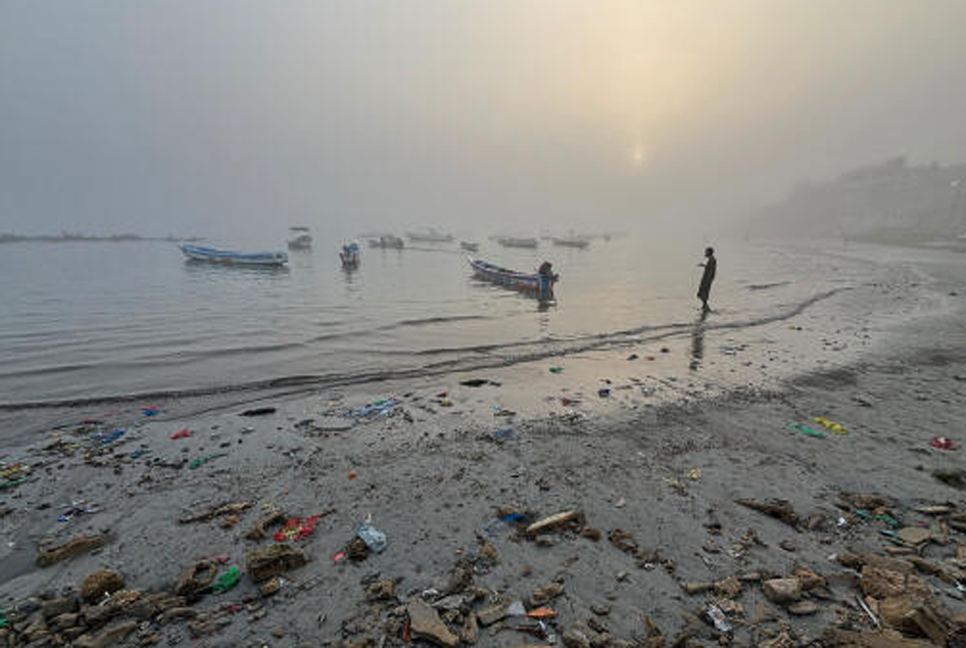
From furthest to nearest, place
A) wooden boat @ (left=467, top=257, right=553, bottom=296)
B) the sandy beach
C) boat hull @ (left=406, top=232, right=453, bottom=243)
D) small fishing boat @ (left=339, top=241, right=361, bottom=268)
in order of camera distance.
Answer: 1. boat hull @ (left=406, top=232, right=453, bottom=243)
2. small fishing boat @ (left=339, top=241, right=361, bottom=268)
3. wooden boat @ (left=467, top=257, right=553, bottom=296)
4. the sandy beach

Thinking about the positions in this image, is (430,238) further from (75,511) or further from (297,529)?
(297,529)

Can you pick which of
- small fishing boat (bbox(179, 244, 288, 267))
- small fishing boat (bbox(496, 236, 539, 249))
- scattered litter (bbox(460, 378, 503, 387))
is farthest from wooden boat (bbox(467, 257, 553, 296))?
small fishing boat (bbox(496, 236, 539, 249))

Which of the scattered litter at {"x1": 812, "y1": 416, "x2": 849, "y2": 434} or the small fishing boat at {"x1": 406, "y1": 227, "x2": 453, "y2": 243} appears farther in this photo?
the small fishing boat at {"x1": 406, "y1": 227, "x2": 453, "y2": 243}

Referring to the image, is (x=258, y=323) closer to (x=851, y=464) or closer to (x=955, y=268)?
(x=851, y=464)

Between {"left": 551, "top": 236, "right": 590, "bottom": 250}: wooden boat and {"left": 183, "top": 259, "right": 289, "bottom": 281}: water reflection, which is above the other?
{"left": 551, "top": 236, "right": 590, "bottom": 250}: wooden boat

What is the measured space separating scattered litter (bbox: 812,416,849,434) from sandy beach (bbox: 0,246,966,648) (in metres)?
0.04

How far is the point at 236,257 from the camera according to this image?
40406 mm

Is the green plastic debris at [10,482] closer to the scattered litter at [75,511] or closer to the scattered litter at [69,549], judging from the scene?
the scattered litter at [75,511]

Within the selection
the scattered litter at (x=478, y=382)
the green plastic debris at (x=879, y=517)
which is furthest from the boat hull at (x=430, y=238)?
the green plastic debris at (x=879, y=517)

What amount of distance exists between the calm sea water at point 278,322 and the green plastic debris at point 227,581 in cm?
688

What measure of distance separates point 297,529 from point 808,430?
298 inches

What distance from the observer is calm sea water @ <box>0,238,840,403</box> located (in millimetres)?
10469

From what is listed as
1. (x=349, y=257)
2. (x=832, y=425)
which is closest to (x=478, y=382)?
(x=832, y=425)

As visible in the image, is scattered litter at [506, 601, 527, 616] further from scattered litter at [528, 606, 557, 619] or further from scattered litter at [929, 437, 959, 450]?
scattered litter at [929, 437, 959, 450]
